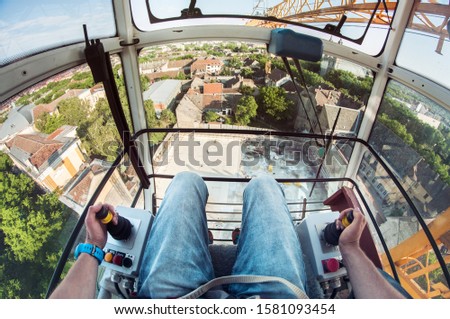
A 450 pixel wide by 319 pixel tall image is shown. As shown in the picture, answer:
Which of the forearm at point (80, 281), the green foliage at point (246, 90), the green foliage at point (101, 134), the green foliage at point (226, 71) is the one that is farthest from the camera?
the green foliage at point (246, 90)

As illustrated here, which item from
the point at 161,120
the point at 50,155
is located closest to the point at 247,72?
the point at 161,120

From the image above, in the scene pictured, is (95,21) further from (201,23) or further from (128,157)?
(128,157)

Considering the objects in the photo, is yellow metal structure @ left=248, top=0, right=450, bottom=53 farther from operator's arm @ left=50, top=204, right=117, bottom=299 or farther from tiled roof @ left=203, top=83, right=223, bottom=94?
operator's arm @ left=50, top=204, right=117, bottom=299

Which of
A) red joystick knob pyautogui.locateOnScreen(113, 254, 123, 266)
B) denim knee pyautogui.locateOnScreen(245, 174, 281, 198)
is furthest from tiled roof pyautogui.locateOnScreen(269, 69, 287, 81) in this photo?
red joystick knob pyautogui.locateOnScreen(113, 254, 123, 266)

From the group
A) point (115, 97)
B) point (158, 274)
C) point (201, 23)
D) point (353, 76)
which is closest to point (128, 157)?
point (115, 97)

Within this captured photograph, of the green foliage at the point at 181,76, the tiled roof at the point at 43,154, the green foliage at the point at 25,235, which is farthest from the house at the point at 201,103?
the green foliage at the point at 25,235

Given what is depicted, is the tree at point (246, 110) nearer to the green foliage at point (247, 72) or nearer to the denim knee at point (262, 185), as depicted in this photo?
the green foliage at point (247, 72)

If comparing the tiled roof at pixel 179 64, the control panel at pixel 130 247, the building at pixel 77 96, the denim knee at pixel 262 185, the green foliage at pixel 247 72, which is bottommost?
the control panel at pixel 130 247
